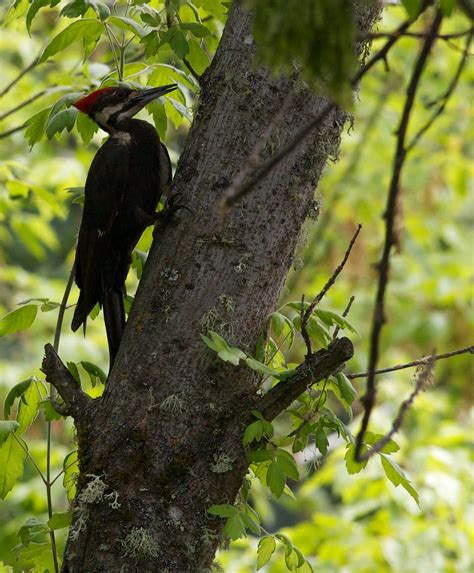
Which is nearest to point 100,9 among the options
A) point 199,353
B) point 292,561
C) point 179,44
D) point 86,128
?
point 179,44

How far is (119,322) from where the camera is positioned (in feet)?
7.64

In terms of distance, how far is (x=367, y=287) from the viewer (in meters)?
6.73

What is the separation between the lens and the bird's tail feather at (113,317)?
7.51ft

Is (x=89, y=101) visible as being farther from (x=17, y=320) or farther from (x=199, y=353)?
(x=199, y=353)

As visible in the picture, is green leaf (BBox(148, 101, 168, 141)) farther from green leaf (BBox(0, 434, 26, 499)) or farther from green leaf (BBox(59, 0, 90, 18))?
green leaf (BBox(0, 434, 26, 499))

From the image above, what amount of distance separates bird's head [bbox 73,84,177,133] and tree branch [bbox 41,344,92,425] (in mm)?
831

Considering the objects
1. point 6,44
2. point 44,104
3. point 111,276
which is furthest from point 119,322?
point 6,44

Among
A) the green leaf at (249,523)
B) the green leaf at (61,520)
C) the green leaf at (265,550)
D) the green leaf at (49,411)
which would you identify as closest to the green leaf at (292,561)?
the green leaf at (265,550)

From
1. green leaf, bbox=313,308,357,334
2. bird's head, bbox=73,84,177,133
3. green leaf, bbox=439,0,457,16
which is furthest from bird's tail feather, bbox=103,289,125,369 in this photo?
green leaf, bbox=439,0,457,16

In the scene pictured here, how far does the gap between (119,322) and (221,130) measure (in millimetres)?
708

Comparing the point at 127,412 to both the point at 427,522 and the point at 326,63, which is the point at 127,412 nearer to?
the point at 326,63

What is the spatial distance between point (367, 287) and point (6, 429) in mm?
5037

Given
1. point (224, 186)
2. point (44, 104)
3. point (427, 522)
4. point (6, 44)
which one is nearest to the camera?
point (224, 186)

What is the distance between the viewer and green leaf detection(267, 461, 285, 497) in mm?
1727
